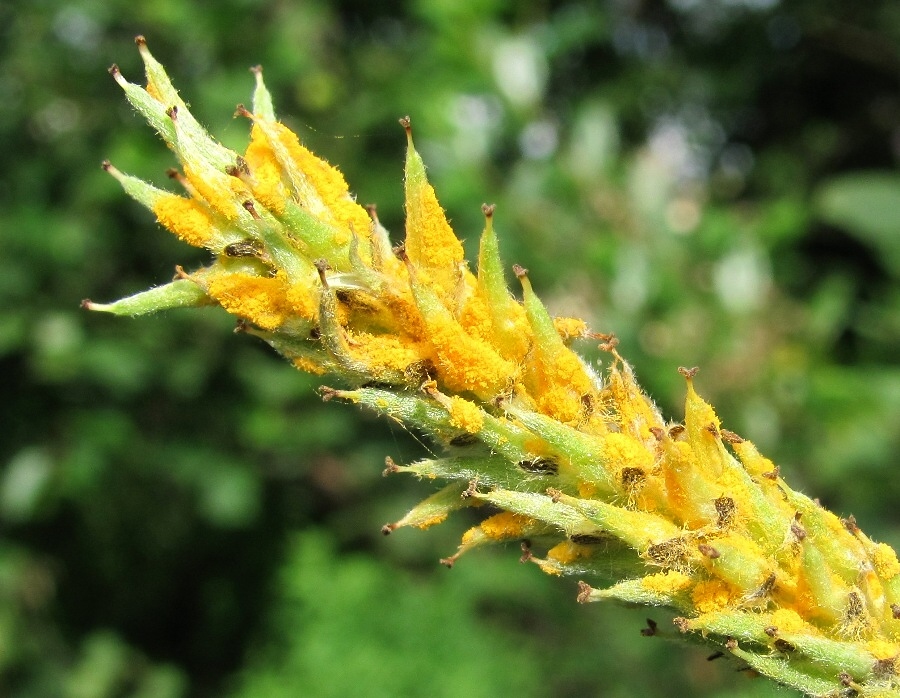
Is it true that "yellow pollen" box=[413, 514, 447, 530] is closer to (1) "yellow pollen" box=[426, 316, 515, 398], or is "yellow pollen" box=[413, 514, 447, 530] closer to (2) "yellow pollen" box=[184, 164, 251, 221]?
(1) "yellow pollen" box=[426, 316, 515, 398]

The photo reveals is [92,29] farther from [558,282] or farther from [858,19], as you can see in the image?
[858,19]

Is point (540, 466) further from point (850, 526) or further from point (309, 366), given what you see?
point (850, 526)

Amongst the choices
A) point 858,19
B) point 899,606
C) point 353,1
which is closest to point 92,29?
point 353,1

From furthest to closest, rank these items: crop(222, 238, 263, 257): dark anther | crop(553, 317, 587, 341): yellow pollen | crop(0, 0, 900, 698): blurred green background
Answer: crop(0, 0, 900, 698): blurred green background, crop(553, 317, 587, 341): yellow pollen, crop(222, 238, 263, 257): dark anther

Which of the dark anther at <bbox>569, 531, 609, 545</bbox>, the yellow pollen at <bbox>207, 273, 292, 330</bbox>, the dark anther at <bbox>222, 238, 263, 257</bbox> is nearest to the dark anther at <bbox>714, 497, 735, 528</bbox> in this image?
the dark anther at <bbox>569, 531, 609, 545</bbox>

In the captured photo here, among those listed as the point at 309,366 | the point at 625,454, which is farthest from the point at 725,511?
the point at 309,366

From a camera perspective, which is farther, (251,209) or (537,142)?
(537,142)
